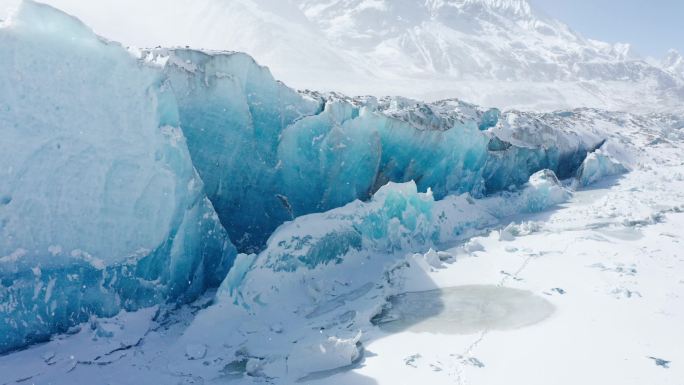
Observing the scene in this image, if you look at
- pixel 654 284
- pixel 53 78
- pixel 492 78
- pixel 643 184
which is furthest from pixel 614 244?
pixel 492 78

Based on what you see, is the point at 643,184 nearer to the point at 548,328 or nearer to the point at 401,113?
the point at 401,113

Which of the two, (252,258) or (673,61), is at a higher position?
(673,61)

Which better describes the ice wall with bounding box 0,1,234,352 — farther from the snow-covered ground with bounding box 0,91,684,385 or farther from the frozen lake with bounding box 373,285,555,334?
the frozen lake with bounding box 373,285,555,334

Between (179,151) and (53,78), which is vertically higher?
(53,78)

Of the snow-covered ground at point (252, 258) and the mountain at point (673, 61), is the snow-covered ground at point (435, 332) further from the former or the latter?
the mountain at point (673, 61)

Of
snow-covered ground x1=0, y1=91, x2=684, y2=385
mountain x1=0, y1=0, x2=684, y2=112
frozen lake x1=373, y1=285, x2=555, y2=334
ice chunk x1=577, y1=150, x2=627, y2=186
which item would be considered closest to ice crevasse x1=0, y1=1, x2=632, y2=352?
snow-covered ground x1=0, y1=91, x2=684, y2=385

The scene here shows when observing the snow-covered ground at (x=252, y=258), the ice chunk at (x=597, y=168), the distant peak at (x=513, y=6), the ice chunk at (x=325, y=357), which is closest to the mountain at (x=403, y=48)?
the distant peak at (x=513, y=6)

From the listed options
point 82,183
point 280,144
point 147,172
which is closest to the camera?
point 82,183

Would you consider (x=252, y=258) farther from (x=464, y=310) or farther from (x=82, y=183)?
(x=464, y=310)

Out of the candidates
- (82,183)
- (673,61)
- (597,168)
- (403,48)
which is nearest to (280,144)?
(82,183)
